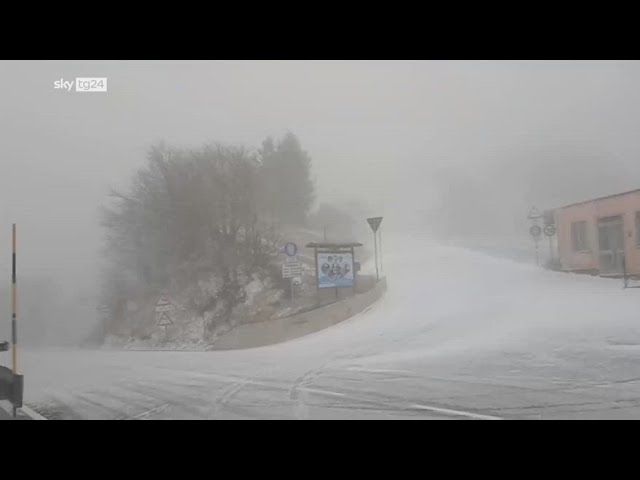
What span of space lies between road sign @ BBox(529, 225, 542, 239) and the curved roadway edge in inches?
110

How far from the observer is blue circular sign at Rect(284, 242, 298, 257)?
10.4 metres

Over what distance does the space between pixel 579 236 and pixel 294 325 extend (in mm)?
5270

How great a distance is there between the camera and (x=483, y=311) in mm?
9711

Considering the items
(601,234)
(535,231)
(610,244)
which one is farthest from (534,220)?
(610,244)

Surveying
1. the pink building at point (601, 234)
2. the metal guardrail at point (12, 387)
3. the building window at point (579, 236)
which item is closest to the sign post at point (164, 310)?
the metal guardrail at point (12, 387)

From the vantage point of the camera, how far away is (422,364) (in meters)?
7.20

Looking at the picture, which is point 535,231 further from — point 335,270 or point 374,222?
point 335,270

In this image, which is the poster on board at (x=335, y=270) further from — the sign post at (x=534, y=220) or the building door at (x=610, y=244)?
the building door at (x=610, y=244)

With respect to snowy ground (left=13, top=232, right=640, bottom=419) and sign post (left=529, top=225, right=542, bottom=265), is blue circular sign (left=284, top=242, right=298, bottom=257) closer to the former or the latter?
snowy ground (left=13, top=232, right=640, bottom=419)

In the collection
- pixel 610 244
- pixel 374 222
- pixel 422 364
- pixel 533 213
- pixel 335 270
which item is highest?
pixel 533 213

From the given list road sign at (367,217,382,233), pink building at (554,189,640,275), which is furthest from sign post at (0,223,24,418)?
pink building at (554,189,640,275)

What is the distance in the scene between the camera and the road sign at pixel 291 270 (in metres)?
10.7

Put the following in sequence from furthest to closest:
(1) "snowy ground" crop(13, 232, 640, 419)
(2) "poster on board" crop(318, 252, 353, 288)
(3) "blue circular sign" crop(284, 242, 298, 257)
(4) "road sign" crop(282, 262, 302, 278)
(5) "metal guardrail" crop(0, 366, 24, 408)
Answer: (2) "poster on board" crop(318, 252, 353, 288) < (4) "road sign" crop(282, 262, 302, 278) < (3) "blue circular sign" crop(284, 242, 298, 257) < (5) "metal guardrail" crop(0, 366, 24, 408) < (1) "snowy ground" crop(13, 232, 640, 419)
